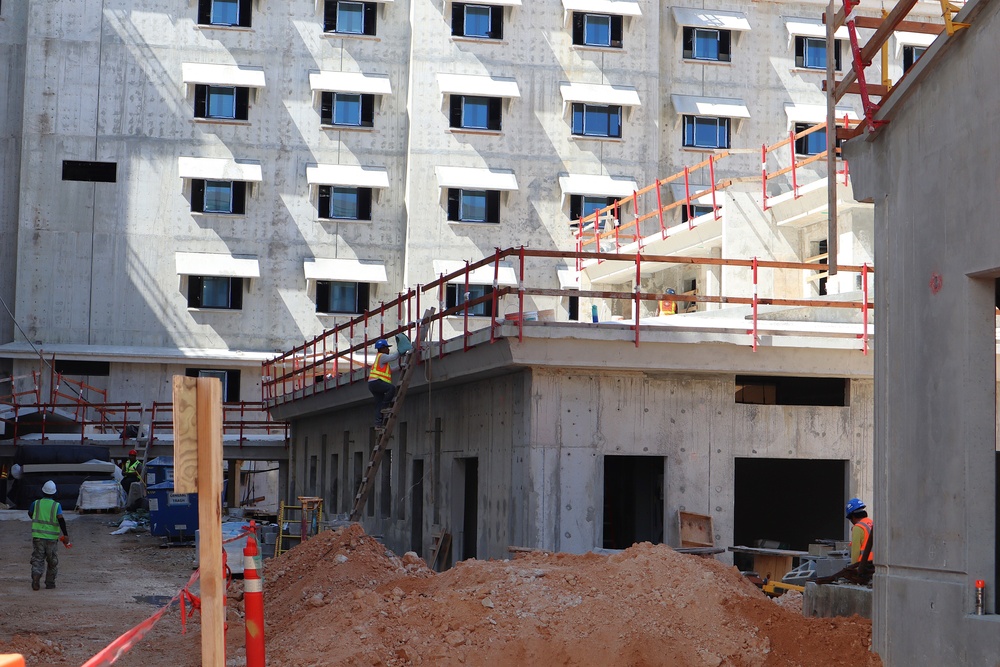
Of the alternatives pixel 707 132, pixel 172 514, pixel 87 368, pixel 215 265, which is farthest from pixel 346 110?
pixel 172 514

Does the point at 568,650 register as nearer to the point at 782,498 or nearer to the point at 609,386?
the point at 609,386

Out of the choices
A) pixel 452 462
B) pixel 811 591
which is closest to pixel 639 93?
pixel 452 462

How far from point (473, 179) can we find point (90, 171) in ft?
44.4

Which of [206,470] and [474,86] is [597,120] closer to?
[474,86]

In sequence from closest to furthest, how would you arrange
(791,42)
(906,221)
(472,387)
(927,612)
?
(927,612), (906,221), (472,387), (791,42)

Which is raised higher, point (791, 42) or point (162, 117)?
point (791, 42)

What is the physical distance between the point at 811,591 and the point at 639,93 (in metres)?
37.8

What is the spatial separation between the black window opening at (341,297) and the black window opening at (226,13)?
9.84 meters

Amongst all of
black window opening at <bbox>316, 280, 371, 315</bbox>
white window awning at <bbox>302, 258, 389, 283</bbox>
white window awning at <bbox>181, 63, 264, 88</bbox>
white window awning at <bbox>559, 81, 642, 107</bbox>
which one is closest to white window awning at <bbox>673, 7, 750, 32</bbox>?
white window awning at <bbox>559, 81, 642, 107</bbox>

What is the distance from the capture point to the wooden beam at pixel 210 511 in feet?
19.1

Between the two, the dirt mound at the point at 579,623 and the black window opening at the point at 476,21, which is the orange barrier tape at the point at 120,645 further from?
the black window opening at the point at 476,21

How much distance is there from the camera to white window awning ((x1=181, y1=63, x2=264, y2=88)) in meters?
46.3

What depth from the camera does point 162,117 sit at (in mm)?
46562

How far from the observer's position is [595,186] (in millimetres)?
47344
